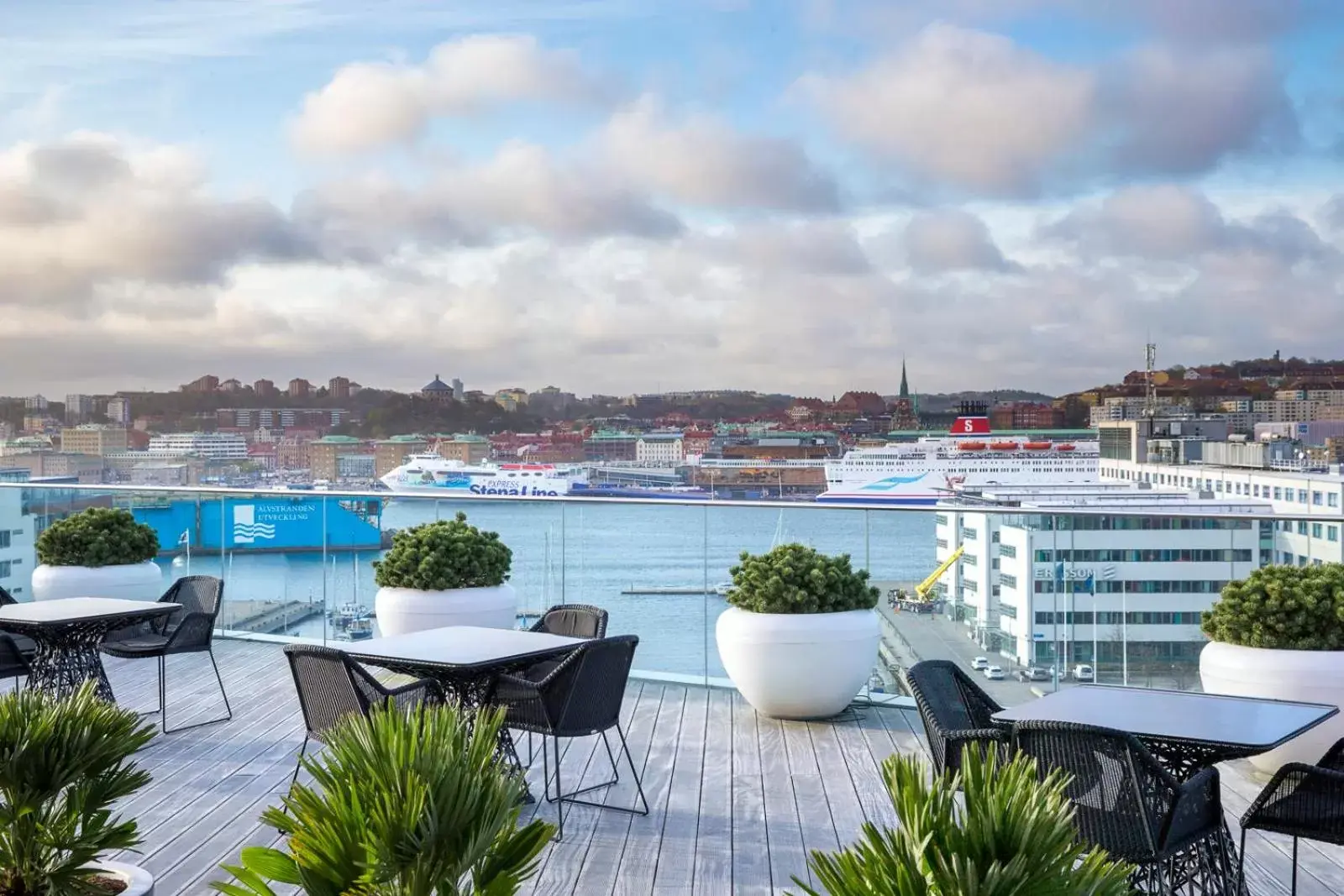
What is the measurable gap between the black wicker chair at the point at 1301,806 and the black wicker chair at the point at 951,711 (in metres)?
0.74

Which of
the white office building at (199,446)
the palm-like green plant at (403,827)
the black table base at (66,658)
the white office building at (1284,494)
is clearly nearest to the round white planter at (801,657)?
the white office building at (1284,494)

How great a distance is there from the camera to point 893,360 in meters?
44.4

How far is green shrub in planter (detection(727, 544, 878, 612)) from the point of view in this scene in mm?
6551

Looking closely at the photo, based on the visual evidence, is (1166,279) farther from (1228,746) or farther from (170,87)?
(1228,746)

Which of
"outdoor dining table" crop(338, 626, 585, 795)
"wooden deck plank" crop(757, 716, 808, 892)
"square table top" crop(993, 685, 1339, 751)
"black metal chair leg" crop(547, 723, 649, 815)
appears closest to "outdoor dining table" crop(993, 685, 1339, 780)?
"square table top" crop(993, 685, 1339, 751)

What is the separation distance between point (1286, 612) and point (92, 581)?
276 inches

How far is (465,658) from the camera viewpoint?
4.95 m

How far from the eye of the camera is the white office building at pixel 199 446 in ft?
119

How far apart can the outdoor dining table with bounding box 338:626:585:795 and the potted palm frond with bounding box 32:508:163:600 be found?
398 cm

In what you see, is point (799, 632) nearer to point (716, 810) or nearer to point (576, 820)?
point (716, 810)

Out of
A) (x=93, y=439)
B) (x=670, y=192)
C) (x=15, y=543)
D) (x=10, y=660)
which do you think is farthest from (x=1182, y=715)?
(x=670, y=192)

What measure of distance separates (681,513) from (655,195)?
38814 millimetres

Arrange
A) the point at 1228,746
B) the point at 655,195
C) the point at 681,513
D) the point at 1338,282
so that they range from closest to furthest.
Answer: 1. the point at 1228,746
2. the point at 681,513
3. the point at 1338,282
4. the point at 655,195

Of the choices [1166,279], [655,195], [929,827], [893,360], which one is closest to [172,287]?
[655,195]
